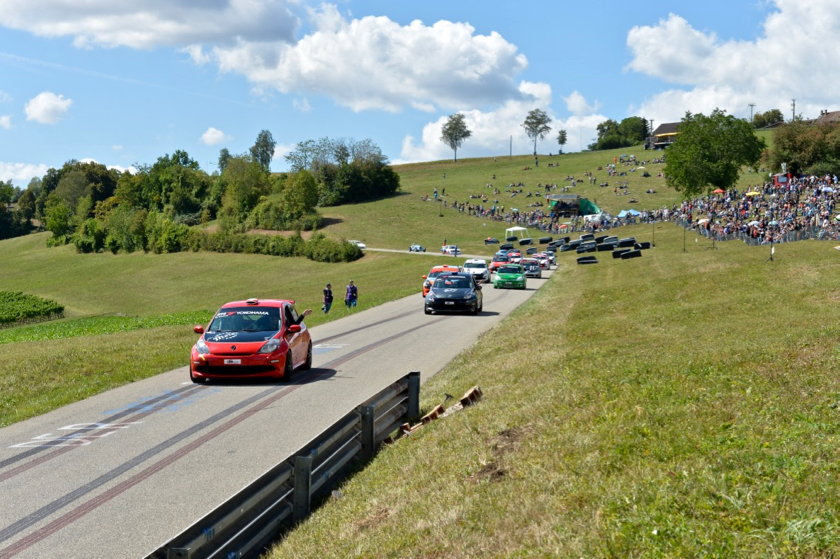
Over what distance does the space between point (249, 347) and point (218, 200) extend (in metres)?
121

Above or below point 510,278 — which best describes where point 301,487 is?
above

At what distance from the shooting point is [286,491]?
24.7ft

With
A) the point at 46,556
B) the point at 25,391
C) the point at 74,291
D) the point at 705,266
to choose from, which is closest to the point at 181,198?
the point at 74,291

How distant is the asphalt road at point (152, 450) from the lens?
754cm

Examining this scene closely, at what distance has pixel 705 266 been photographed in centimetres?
4075

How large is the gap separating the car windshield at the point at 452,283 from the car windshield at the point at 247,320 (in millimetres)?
15115

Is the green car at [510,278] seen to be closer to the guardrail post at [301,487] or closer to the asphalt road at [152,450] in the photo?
the asphalt road at [152,450]

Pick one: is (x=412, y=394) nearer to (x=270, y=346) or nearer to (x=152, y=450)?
(x=152, y=450)

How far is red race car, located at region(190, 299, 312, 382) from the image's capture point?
51.8 feet

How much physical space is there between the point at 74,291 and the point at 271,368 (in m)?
80.4

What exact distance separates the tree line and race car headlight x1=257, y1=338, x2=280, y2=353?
73.7 m

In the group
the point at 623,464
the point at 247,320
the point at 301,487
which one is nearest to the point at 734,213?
the point at 247,320

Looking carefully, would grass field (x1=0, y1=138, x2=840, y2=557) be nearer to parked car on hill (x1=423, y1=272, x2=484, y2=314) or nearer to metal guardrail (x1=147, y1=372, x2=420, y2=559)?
metal guardrail (x1=147, y1=372, x2=420, y2=559)

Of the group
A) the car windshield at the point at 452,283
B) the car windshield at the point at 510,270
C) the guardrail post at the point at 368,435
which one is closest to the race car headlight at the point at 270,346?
the guardrail post at the point at 368,435
